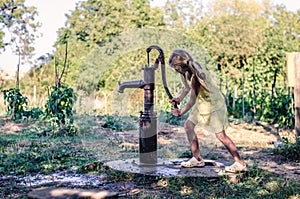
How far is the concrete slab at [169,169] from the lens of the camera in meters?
3.62

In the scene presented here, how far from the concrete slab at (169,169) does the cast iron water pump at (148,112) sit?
0.37 ft

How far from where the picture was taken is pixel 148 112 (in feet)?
12.4

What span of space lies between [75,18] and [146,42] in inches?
594

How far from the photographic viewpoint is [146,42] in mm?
3934

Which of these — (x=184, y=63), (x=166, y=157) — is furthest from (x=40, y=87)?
(x=184, y=63)

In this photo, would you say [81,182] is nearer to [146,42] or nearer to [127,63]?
[127,63]

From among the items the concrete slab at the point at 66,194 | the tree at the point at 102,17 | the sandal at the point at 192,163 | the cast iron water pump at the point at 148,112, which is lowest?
the sandal at the point at 192,163

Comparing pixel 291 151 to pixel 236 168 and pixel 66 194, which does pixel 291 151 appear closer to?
pixel 236 168

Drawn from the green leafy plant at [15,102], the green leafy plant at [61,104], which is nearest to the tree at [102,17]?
the green leafy plant at [15,102]

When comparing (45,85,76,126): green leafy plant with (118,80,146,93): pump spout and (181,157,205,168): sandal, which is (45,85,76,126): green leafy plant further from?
(181,157,205,168): sandal

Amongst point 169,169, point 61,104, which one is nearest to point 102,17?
point 61,104

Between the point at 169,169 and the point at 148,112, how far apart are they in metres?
0.58

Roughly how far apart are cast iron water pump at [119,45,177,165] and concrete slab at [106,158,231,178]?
0.11m

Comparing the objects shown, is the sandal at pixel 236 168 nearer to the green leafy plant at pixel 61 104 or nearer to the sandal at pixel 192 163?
the sandal at pixel 192 163
